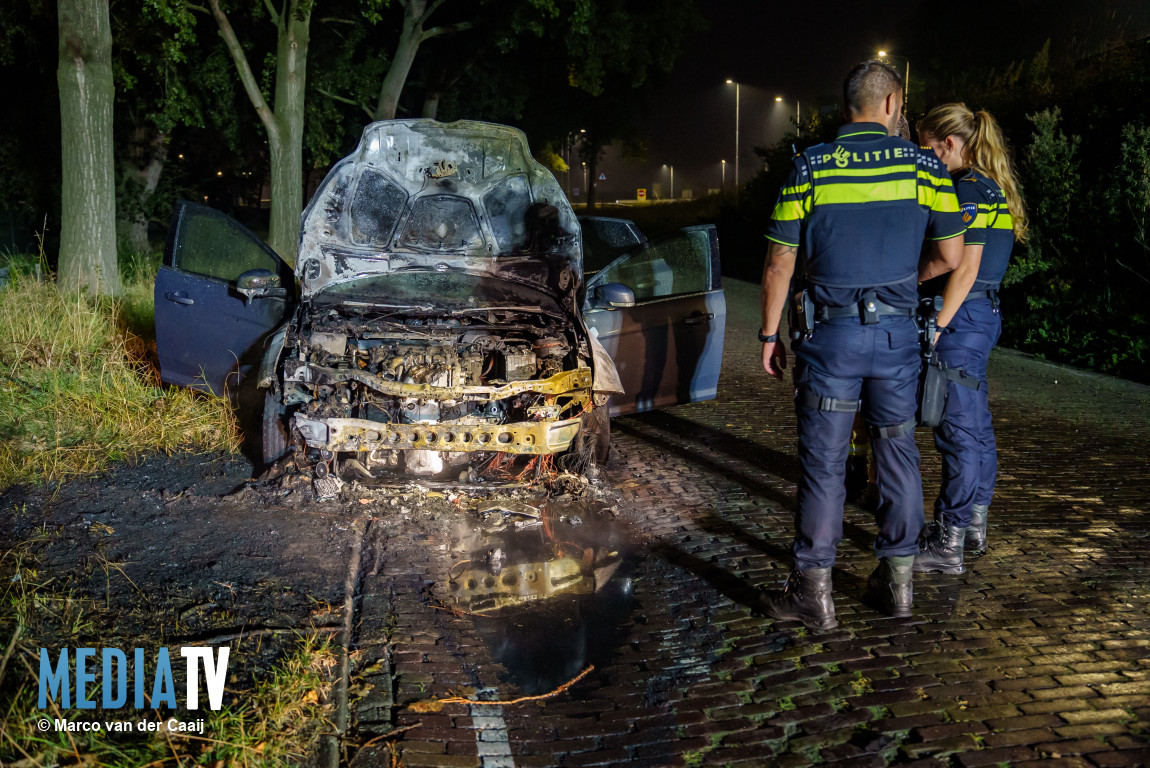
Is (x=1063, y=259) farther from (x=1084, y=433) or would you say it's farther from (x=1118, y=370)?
(x=1084, y=433)

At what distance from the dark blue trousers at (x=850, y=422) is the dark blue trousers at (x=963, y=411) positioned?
0.61m

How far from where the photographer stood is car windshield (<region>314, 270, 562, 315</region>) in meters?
5.48

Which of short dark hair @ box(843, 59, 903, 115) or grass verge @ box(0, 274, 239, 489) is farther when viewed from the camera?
grass verge @ box(0, 274, 239, 489)

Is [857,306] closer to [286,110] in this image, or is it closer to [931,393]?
[931,393]

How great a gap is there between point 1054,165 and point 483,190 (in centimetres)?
737

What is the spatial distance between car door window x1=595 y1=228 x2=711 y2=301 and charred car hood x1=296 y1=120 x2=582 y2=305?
426 millimetres

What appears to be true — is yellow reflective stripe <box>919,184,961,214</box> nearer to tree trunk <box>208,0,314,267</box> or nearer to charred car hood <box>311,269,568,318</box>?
charred car hood <box>311,269,568,318</box>

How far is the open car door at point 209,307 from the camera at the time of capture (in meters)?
5.85

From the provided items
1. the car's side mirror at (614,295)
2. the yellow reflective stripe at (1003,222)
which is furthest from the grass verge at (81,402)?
the yellow reflective stripe at (1003,222)

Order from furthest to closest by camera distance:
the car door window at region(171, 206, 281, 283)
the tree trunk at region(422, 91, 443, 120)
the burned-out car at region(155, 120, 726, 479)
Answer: the tree trunk at region(422, 91, 443, 120) → the car door window at region(171, 206, 281, 283) → the burned-out car at region(155, 120, 726, 479)

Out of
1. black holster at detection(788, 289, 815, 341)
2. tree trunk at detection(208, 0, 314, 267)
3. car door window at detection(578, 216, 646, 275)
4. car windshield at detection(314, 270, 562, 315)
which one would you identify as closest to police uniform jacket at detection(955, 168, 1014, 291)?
black holster at detection(788, 289, 815, 341)

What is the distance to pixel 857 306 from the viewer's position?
12.2ft

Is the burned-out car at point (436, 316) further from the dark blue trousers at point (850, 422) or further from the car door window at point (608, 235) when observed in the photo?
the dark blue trousers at point (850, 422)

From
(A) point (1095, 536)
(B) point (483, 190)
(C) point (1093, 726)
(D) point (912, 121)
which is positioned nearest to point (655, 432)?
(B) point (483, 190)
